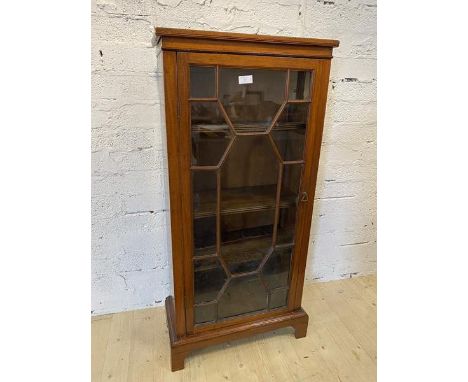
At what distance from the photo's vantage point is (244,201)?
1.21m

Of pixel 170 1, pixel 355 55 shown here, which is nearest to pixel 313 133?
pixel 355 55

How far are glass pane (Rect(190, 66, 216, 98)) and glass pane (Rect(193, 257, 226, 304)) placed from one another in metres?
0.60

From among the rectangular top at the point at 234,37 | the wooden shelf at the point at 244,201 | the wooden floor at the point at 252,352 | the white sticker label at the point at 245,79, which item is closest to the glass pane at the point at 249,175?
the wooden shelf at the point at 244,201

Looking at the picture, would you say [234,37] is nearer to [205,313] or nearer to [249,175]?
[249,175]

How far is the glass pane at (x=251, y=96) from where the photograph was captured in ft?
3.36

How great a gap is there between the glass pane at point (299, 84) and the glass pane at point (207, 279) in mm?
669

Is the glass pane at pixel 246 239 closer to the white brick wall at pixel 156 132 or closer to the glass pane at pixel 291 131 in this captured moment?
the glass pane at pixel 291 131

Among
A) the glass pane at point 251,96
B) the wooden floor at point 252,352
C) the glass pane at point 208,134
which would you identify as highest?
the glass pane at point 251,96

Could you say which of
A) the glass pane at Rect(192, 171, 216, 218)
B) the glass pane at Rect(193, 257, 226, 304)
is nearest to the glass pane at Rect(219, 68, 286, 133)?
the glass pane at Rect(192, 171, 216, 218)

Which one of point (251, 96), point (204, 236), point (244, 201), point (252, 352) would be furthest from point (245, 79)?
point (252, 352)

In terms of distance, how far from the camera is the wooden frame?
0.95 metres

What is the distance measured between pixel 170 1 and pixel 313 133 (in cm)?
74

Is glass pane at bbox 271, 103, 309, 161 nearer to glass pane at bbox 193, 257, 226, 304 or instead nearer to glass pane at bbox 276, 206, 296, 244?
glass pane at bbox 276, 206, 296, 244

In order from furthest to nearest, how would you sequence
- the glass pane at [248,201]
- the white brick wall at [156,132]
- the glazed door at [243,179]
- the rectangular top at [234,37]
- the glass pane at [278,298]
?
1. the glass pane at [278,298]
2. the white brick wall at [156,132]
3. the glass pane at [248,201]
4. the glazed door at [243,179]
5. the rectangular top at [234,37]
